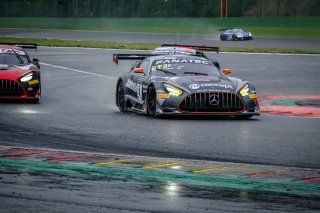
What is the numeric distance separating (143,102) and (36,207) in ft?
32.8

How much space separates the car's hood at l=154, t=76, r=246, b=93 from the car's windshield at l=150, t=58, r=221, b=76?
1.64 ft

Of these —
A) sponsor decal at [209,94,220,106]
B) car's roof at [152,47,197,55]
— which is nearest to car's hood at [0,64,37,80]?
car's roof at [152,47,197,55]

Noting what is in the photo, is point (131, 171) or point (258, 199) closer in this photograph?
point (258, 199)

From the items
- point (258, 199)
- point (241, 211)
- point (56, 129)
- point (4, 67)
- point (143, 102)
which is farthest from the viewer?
point (4, 67)

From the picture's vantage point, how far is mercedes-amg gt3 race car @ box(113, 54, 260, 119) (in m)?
16.4

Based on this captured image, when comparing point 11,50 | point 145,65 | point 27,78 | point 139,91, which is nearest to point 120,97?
point 145,65

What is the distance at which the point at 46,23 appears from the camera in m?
77.8

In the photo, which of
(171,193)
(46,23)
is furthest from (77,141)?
(46,23)

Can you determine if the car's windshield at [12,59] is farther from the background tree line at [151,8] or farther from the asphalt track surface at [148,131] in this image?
the background tree line at [151,8]

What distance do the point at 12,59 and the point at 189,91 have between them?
6.11 m

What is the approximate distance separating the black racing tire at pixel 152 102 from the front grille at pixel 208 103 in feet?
1.96

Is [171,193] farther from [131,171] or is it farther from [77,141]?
[77,141]

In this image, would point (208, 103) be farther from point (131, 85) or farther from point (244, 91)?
point (131, 85)

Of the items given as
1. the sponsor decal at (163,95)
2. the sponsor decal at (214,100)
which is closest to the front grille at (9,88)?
the sponsor decal at (163,95)
